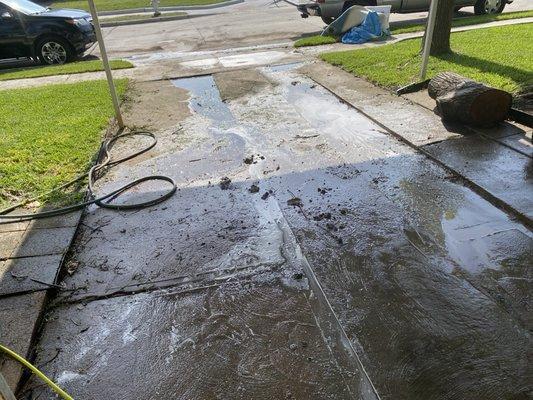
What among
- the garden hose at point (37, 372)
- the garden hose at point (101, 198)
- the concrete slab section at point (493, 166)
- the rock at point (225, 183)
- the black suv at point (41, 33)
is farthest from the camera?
the black suv at point (41, 33)

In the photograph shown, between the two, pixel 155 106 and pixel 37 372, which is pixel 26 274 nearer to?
pixel 37 372

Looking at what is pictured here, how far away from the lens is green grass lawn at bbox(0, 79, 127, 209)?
4.82m

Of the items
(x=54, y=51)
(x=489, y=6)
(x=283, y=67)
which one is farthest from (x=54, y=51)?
(x=489, y=6)

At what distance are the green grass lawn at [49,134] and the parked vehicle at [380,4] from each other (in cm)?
698

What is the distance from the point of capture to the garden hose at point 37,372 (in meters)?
2.38

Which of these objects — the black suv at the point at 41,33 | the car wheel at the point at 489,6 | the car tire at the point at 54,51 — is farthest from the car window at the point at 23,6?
the car wheel at the point at 489,6

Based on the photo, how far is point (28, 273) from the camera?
3400 millimetres

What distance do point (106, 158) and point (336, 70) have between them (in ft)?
17.2

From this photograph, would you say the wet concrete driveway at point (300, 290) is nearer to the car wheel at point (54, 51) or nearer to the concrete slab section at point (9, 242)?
the concrete slab section at point (9, 242)

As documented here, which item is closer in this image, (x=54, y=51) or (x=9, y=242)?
(x=9, y=242)

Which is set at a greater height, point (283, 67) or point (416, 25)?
point (416, 25)

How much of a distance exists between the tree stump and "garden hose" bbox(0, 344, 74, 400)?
5267 millimetres

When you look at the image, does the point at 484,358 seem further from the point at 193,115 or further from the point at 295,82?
the point at 295,82

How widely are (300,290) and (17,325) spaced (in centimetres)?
201
